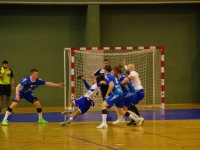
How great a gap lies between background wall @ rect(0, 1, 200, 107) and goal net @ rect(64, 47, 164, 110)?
96 centimetres

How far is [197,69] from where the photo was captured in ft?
70.2

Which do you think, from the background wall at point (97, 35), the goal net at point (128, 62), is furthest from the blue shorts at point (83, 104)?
the background wall at point (97, 35)

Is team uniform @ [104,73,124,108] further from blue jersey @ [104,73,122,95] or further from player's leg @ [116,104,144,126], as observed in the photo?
player's leg @ [116,104,144,126]

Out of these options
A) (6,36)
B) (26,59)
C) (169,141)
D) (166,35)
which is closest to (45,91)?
(26,59)

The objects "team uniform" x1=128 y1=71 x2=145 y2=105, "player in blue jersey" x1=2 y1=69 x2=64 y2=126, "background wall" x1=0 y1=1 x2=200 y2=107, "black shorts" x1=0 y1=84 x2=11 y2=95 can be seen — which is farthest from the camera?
"background wall" x1=0 y1=1 x2=200 y2=107

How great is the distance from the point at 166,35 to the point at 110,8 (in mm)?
3017

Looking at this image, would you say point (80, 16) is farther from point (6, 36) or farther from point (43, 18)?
point (6, 36)

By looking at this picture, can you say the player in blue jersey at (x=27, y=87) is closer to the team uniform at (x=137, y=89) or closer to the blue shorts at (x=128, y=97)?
the blue shorts at (x=128, y=97)

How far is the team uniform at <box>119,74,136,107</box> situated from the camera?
42.0 ft

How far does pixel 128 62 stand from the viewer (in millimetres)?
19766

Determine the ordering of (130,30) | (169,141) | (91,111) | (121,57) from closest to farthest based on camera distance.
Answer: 1. (169,141)
2. (91,111)
3. (121,57)
4. (130,30)

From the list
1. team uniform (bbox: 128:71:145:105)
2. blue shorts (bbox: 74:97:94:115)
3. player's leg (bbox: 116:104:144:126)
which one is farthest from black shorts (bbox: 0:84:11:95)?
player's leg (bbox: 116:104:144:126)

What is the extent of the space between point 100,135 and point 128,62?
9311 millimetres

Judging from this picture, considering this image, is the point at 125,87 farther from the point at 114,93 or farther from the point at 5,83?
the point at 5,83
